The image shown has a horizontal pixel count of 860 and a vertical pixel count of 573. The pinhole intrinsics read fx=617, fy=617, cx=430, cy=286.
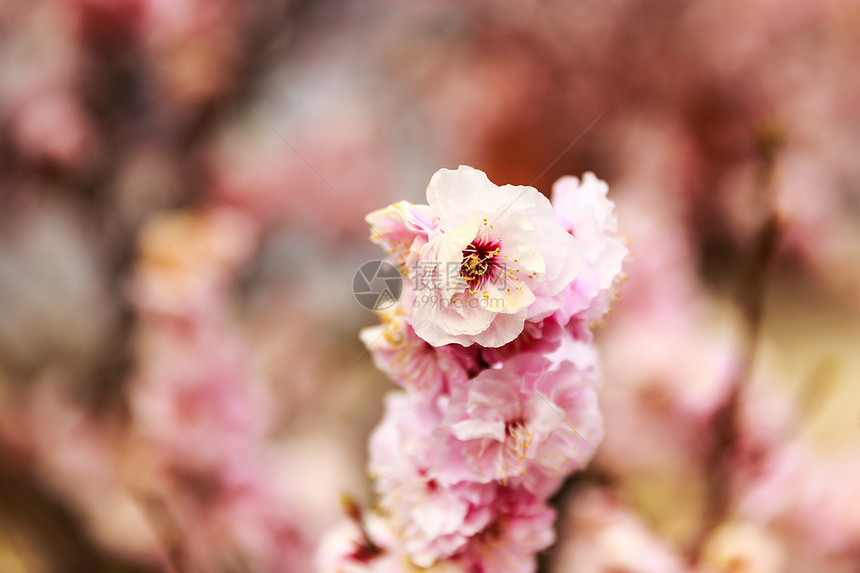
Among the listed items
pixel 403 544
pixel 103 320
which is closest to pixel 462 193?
pixel 403 544

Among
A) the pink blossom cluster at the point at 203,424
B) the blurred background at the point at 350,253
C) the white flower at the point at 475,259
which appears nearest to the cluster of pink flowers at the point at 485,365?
the white flower at the point at 475,259

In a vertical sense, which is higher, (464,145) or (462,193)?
(464,145)

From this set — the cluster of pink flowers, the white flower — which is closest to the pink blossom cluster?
the cluster of pink flowers

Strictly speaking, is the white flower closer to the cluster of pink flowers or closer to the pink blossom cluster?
the cluster of pink flowers

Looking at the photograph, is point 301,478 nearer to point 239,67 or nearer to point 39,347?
point 39,347

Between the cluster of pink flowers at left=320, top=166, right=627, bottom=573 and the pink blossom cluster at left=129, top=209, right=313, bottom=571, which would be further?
the pink blossom cluster at left=129, top=209, right=313, bottom=571

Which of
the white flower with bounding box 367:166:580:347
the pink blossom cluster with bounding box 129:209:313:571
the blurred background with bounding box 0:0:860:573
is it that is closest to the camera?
the white flower with bounding box 367:166:580:347
